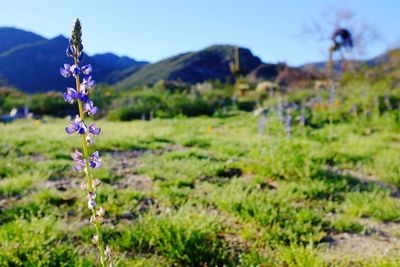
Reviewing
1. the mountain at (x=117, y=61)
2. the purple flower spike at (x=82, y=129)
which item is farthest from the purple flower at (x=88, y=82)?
the mountain at (x=117, y=61)

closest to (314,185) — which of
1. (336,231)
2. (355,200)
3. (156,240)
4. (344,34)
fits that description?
(355,200)

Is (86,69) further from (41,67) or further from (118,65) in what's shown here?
(118,65)

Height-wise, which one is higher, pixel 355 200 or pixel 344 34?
pixel 344 34

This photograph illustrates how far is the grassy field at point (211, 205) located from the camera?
3229 millimetres

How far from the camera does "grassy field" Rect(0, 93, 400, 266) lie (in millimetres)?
3229

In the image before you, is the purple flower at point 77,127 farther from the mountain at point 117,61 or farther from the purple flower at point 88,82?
the mountain at point 117,61

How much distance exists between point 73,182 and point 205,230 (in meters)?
2.31

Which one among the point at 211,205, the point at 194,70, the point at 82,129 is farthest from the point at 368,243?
the point at 194,70

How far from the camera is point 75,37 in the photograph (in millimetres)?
1726

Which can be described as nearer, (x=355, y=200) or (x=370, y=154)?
(x=355, y=200)

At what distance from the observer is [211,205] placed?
4391 millimetres

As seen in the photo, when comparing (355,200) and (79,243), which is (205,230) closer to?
(79,243)

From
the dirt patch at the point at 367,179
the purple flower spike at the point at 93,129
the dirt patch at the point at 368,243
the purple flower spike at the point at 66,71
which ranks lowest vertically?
the dirt patch at the point at 368,243

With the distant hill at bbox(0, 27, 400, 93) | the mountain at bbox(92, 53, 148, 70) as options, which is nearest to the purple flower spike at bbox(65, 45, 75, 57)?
the distant hill at bbox(0, 27, 400, 93)
